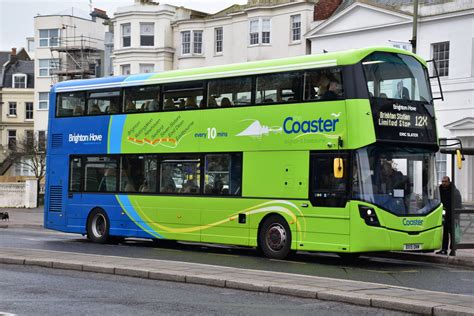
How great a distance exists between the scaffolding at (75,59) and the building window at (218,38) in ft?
70.0

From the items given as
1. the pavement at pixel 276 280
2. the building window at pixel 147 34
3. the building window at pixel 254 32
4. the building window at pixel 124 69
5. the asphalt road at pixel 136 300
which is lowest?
the asphalt road at pixel 136 300

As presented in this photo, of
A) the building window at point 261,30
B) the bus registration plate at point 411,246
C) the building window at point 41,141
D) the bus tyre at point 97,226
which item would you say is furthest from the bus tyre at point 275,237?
the building window at point 41,141

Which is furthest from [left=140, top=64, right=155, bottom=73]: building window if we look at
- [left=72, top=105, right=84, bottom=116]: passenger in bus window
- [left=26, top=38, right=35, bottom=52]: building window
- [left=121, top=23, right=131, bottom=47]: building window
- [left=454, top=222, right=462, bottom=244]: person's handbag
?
[left=26, top=38, right=35, bottom=52]: building window

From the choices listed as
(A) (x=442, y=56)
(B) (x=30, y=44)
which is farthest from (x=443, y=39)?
(B) (x=30, y=44)

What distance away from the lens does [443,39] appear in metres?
39.3

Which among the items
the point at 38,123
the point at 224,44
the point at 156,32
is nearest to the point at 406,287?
the point at 224,44

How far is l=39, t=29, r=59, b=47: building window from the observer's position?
76312 millimetres

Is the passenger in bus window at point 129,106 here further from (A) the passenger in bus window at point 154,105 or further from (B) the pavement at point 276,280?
(B) the pavement at point 276,280

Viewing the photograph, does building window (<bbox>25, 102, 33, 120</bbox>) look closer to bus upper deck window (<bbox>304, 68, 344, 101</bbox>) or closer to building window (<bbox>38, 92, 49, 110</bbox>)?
building window (<bbox>38, 92, 49, 110</bbox>)

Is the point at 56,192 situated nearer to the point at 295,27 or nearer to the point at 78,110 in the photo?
the point at 78,110

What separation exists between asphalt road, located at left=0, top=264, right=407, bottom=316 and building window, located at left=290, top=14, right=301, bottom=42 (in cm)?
3523

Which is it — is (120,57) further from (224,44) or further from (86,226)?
(86,226)

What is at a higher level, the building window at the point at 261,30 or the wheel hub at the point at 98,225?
the building window at the point at 261,30

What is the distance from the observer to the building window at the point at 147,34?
2251 inches
